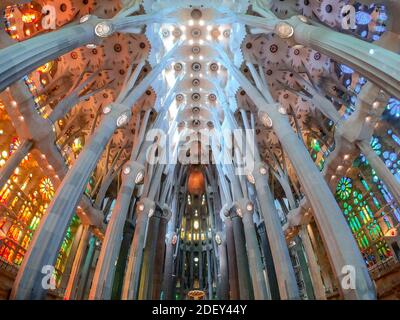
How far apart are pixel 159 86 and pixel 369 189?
17.2m

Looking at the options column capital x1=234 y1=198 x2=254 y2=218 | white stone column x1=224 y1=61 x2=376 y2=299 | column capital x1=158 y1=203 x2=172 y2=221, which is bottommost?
white stone column x1=224 y1=61 x2=376 y2=299

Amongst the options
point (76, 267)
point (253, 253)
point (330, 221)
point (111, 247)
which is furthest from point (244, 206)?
point (76, 267)

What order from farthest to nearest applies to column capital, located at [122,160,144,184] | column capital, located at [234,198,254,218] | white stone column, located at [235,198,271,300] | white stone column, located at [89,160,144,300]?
column capital, located at [234,198,254,218] < column capital, located at [122,160,144,184] < white stone column, located at [235,198,271,300] < white stone column, located at [89,160,144,300]

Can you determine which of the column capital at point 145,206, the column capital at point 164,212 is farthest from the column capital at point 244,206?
the column capital at point 145,206

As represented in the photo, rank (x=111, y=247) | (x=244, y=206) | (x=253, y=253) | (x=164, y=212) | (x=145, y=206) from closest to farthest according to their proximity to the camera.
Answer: (x=111, y=247) < (x=253, y=253) < (x=244, y=206) < (x=145, y=206) < (x=164, y=212)

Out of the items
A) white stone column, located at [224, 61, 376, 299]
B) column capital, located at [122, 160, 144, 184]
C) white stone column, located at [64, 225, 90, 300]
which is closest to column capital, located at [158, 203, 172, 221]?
white stone column, located at [64, 225, 90, 300]

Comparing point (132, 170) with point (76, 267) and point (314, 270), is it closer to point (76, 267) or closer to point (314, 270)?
point (76, 267)

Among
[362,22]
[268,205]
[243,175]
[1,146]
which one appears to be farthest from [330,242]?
[1,146]

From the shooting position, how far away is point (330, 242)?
7773 millimetres

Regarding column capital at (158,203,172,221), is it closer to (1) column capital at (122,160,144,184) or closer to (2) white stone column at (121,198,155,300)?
(2) white stone column at (121,198,155,300)

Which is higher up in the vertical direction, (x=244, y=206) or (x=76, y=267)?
(x=244, y=206)

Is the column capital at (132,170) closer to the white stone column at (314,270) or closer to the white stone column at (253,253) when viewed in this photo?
the white stone column at (253,253)

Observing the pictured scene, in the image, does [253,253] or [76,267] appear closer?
[253,253]
